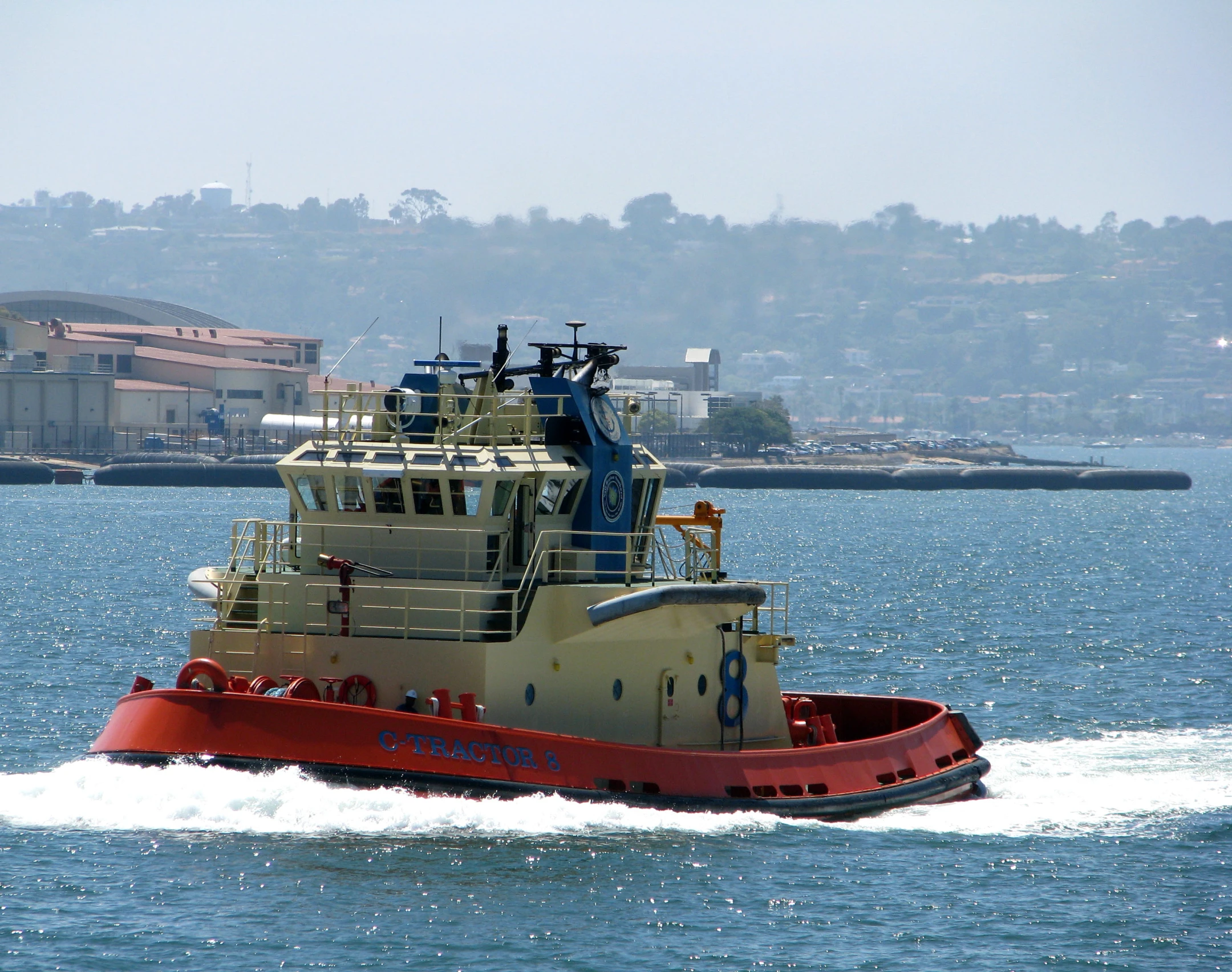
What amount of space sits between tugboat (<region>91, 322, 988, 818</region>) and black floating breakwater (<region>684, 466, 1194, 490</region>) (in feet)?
400

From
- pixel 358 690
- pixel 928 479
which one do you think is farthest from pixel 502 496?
pixel 928 479

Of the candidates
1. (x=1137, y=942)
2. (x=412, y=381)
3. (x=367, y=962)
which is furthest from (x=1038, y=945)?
(x=412, y=381)

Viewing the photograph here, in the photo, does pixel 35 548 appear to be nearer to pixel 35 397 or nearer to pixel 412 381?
pixel 412 381

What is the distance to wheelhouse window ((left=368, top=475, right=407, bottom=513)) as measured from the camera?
Result: 717 inches

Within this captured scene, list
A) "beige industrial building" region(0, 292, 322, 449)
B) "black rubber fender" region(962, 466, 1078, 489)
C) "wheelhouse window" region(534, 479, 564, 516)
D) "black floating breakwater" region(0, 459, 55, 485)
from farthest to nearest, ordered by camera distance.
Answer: "black rubber fender" region(962, 466, 1078, 489) → "beige industrial building" region(0, 292, 322, 449) → "black floating breakwater" region(0, 459, 55, 485) → "wheelhouse window" region(534, 479, 564, 516)

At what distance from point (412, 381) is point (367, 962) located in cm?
719

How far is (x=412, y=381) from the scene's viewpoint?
19.2 meters

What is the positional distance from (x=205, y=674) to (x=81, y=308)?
167734mm

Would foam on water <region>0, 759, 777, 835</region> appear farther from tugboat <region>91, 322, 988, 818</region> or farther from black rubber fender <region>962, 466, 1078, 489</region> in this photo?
black rubber fender <region>962, 466, 1078, 489</region>

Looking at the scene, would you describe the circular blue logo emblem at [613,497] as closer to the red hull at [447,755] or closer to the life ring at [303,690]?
the red hull at [447,755]

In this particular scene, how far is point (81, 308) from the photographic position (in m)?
176

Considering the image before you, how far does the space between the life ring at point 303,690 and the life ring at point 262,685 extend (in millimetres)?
250

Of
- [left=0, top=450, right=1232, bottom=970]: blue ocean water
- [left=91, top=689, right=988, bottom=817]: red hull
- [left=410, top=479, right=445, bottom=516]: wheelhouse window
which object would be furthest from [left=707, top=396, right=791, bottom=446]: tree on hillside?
[left=410, top=479, right=445, bottom=516]: wheelhouse window

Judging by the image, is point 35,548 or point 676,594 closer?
point 676,594
